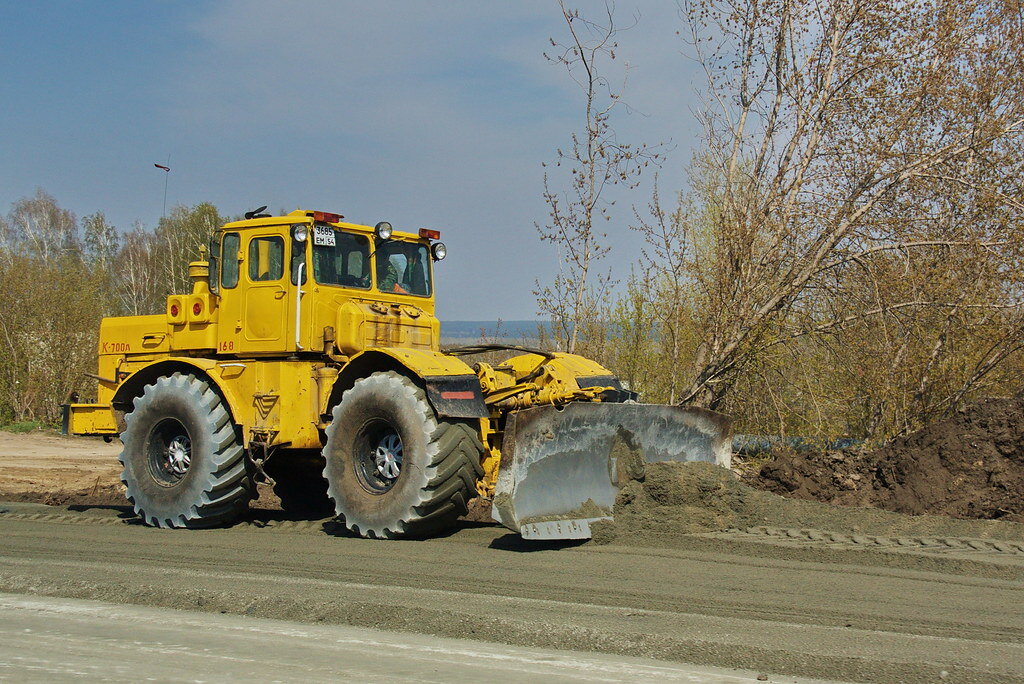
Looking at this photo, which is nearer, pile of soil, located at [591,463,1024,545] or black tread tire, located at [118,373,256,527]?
pile of soil, located at [591,463,1024,545]

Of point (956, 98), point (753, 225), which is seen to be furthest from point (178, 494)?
point (956, 98)

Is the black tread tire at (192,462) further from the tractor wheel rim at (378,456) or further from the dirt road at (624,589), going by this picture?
the tractor wheel rim at (378,456)

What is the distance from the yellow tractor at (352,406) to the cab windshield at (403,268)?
0.05ft

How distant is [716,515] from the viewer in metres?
8.96

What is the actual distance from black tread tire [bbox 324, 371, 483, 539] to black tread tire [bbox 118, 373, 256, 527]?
1.20m

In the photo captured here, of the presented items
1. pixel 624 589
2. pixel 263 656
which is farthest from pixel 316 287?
pixel 263 656

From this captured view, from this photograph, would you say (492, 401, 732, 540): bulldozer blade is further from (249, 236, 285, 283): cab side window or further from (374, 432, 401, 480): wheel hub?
(249, 236, 285, 283): cab side window

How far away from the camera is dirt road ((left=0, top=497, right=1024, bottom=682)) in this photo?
5229 millimetres

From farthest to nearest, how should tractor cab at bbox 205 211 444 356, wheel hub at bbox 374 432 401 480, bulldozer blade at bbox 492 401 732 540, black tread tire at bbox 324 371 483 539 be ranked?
tractor cab at bbox 205 211 444 356 < wheel hub at bbox 374 432 401 480 < black tread tire at bbox 324 371 483 539 < bulldozer blade at bbox 492 401 732 540

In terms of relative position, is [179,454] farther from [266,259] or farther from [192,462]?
[266,259]

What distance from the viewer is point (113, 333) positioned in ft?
36.6

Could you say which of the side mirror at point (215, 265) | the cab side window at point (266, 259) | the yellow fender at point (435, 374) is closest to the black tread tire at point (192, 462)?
the side mirror at point (215, 265)

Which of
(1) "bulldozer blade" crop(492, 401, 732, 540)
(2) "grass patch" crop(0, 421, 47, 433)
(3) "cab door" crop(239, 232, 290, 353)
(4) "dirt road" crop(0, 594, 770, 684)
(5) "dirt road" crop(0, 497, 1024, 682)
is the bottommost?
A: (4) "dirt road" crop(0, 594, 770, 684)

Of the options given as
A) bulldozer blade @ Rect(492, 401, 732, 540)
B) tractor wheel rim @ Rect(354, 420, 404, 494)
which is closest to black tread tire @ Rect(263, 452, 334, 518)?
tractor wheel rim @ Rect(354, 420, 404, 494)
